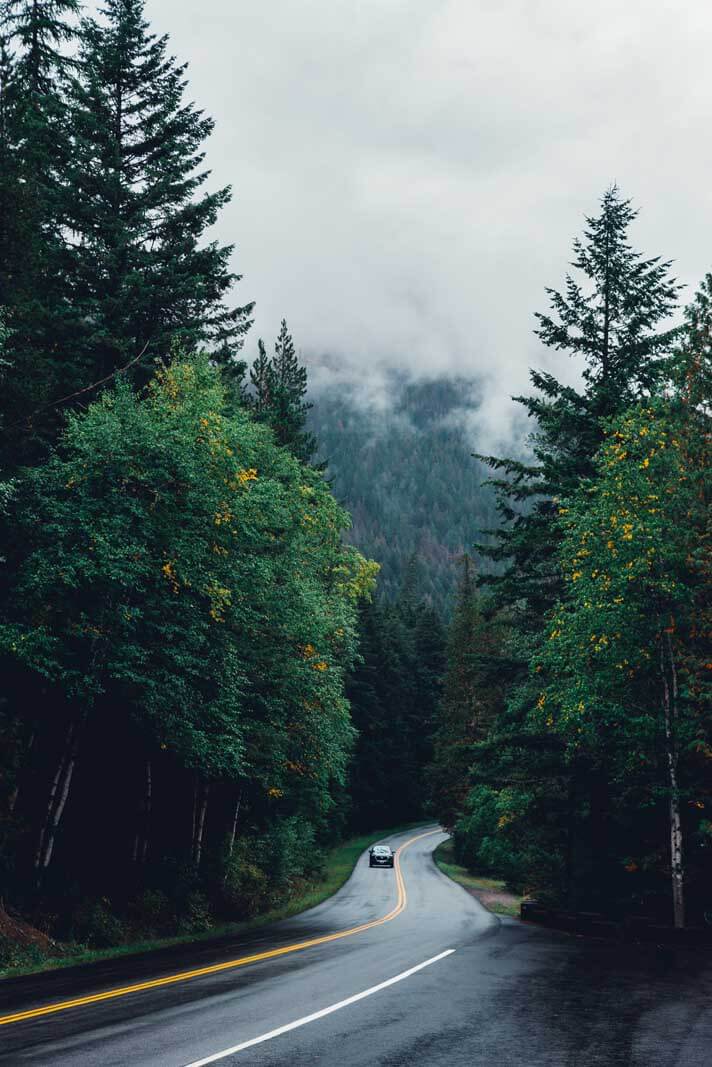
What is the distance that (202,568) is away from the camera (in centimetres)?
1962

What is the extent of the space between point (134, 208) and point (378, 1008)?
23050 millimetres

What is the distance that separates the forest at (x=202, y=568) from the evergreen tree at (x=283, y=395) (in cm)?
1101

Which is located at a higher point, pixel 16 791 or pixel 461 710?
pixel 461 710

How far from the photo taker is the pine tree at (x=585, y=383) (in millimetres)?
25062

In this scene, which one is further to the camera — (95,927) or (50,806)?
(95,927)

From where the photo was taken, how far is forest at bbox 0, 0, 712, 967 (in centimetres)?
1866

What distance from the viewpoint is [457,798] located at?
6362cm

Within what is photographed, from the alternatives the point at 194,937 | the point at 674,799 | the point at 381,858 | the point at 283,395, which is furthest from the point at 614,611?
the point at 381,858

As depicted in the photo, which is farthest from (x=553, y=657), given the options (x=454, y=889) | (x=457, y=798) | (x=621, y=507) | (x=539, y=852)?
(x=457, y=798)

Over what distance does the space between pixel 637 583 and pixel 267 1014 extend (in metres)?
14.1

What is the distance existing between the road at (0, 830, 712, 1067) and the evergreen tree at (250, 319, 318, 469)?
934 inches

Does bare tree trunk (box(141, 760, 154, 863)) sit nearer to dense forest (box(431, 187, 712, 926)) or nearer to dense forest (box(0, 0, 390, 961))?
dense forest (box(0, 0, 390, 961))

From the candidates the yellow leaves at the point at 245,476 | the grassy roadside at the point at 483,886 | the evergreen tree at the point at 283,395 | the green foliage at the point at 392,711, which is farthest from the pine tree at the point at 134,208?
the green foliage at the point at 392,711

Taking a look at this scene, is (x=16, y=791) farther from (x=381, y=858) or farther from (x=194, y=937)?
(x=381, y=858)
